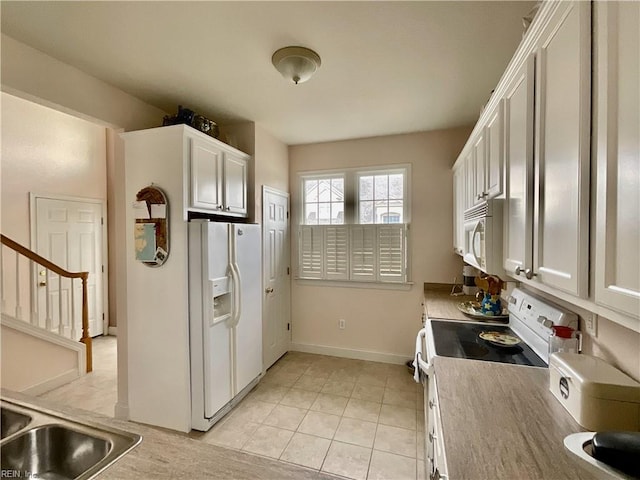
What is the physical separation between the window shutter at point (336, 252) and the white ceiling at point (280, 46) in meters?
1.43

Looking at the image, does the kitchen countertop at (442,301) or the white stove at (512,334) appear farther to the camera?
the kitchen countertop at (442,301)

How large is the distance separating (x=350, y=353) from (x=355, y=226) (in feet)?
5.25

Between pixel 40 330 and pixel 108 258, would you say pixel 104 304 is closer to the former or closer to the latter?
pixel 108 258

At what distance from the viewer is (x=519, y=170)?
131 cm

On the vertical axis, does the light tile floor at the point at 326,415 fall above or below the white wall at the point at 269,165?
below

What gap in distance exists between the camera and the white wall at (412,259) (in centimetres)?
337

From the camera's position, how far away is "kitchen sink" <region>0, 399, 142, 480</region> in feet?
2.83

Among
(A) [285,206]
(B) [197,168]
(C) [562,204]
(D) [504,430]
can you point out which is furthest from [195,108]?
(D) [504,430]

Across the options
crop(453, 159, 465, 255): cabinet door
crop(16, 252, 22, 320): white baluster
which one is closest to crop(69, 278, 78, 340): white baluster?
crop(16, 252, 22, 320): white baluster

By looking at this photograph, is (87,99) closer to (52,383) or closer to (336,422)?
(52,383)

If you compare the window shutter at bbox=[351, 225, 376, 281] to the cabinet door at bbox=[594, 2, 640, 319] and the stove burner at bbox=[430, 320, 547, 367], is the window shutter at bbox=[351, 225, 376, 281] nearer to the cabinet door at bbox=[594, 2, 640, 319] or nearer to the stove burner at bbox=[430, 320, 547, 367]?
the stove burner at bbox=[430, 320, 547, 367]

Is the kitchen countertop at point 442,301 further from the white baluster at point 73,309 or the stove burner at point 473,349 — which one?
the white baluster at point 73,309

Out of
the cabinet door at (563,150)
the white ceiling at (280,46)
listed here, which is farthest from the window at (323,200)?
the cabinet door at (563,150)

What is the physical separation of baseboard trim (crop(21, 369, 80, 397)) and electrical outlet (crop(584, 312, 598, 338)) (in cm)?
421
